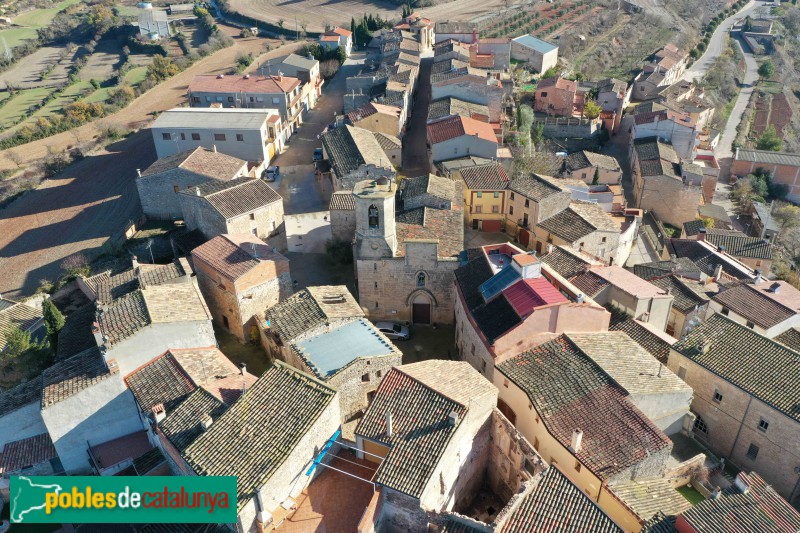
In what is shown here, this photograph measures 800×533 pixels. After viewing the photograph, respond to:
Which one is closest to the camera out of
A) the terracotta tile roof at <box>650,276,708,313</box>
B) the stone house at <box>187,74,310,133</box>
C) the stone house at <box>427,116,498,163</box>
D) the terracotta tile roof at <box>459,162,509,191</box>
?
the terracotta tile roof at <box>650,276,708,313</box>

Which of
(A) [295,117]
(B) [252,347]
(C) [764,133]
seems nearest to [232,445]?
(B) [252,347]

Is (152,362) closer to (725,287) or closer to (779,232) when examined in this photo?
(725,287)

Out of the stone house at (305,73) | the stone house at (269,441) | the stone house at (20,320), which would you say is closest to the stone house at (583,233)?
the stone house at (269,441)

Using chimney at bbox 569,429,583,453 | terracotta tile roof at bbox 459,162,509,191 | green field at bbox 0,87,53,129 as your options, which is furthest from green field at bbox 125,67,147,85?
chimney at bbox 569,429,583,453

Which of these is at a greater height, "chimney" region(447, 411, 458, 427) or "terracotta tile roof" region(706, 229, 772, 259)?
"chimney" region(447, 411, 458, 427)

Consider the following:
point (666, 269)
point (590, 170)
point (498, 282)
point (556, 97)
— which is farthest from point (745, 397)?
point (556, 97)

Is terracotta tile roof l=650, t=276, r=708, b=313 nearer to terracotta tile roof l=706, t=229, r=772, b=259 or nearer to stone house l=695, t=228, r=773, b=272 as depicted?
stone house l=695, t=228, r=773, b=272
